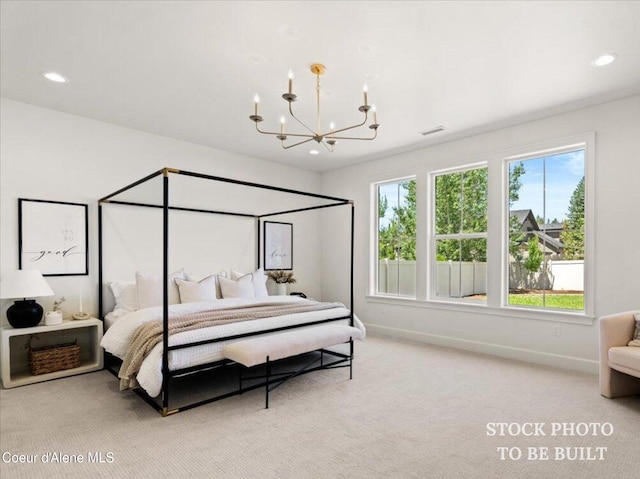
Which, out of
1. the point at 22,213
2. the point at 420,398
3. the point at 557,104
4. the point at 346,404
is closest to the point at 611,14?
the point at 557,104

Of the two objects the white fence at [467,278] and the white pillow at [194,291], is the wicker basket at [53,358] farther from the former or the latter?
the white fence at [467,278]

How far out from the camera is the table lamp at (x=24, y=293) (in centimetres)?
324

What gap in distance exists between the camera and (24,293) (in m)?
3.26

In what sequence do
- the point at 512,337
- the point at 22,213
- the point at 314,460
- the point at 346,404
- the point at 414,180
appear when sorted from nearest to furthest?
1. the point at 314,460
2. the point at 346,404
3. the point at 22,213
4. the point at 512,337
5. the point at 414,180

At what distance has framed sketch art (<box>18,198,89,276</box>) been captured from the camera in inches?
142

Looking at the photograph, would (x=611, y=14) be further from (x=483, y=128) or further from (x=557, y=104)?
(x=483, y=128)

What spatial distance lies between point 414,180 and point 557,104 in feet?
6.53

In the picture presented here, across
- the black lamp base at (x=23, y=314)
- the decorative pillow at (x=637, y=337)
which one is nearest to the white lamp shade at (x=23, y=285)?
the black lamp base at (x=23, y=314)

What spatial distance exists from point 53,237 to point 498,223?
4855 millimetres

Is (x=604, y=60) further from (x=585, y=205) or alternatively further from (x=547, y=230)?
(x=547, y=230)

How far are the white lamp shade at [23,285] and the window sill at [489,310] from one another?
407 cm

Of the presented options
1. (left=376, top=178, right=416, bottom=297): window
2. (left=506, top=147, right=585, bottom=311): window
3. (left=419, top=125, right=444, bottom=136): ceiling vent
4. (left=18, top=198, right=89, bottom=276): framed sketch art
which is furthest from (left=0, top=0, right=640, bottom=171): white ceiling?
(left=376, top=178, right=416, bottom=297): window

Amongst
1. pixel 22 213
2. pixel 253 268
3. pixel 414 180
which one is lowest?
pixel 253 268

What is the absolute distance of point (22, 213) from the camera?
11.8ft
